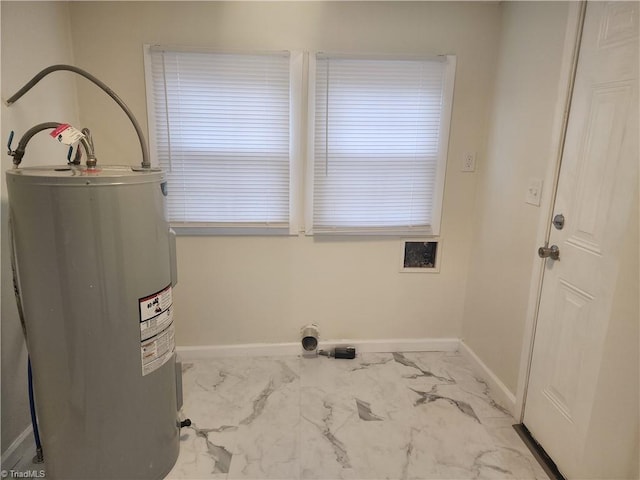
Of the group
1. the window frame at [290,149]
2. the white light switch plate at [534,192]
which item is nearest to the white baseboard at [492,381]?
the white light switch plate at [534,192]

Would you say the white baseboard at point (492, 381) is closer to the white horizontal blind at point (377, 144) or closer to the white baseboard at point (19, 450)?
the white horizontal blind at point (377, 144)

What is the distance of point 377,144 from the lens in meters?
2.30

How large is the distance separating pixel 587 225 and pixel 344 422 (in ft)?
4.66

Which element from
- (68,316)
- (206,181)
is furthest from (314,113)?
(68,316)

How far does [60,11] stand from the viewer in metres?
1.95

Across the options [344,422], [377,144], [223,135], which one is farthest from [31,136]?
[344,422]

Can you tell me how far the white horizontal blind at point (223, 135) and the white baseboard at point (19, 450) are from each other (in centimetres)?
124

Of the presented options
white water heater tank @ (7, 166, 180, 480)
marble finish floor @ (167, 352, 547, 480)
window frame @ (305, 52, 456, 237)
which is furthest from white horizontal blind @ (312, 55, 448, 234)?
white water heater tank @ (7, 166, 180, 480)

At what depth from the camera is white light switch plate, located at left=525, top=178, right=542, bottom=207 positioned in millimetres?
1840

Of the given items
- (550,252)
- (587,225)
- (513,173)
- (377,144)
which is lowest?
(550,252)

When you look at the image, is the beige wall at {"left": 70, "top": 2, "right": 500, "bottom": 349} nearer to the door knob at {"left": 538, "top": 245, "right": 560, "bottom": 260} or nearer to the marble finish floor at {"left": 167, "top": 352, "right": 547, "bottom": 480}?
the marble finish floor at {"left": 167, "top": 352, "right": 547, "bottom": 480}

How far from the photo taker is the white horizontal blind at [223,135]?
7.00 ft

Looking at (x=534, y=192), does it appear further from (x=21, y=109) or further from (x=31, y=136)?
(x=21, y=109)

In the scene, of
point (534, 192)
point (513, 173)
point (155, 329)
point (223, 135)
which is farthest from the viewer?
point (223, 135)
